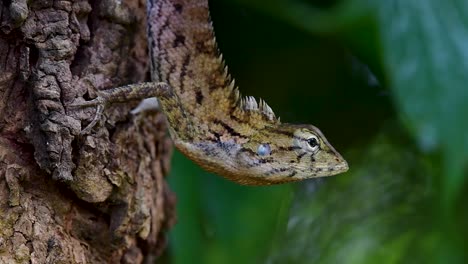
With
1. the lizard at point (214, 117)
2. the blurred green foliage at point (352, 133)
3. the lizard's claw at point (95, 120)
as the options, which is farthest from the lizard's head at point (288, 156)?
the lizard's claw at point (95, 120)

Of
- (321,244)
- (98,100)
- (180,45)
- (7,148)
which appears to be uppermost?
(180,45)

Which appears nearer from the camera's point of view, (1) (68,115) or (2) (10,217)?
(2) (10,217)

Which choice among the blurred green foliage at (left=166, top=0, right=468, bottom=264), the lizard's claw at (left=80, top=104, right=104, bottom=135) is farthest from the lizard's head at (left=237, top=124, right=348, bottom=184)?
the lizard's claw at (left=80, top=104, right=104, bottom=135)

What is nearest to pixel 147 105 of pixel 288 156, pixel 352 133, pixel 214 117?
pixel 214 117

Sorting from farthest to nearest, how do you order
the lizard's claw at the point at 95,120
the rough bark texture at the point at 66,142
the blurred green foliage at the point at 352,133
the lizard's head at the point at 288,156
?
1. the lizard's head at the point at 288,156
2. the blurred green foliage at the point at 352,133
3. the lizard's claw at the point at 95,120
4. the rough bark texture at the point at 66,142

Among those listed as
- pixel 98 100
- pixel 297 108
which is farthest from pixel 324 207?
pixel 98 100

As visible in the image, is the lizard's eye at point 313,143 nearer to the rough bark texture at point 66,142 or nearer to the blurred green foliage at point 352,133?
the blurred green foliage at point 352,133

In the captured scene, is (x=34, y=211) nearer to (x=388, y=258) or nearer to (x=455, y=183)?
(x=455, y=183)
